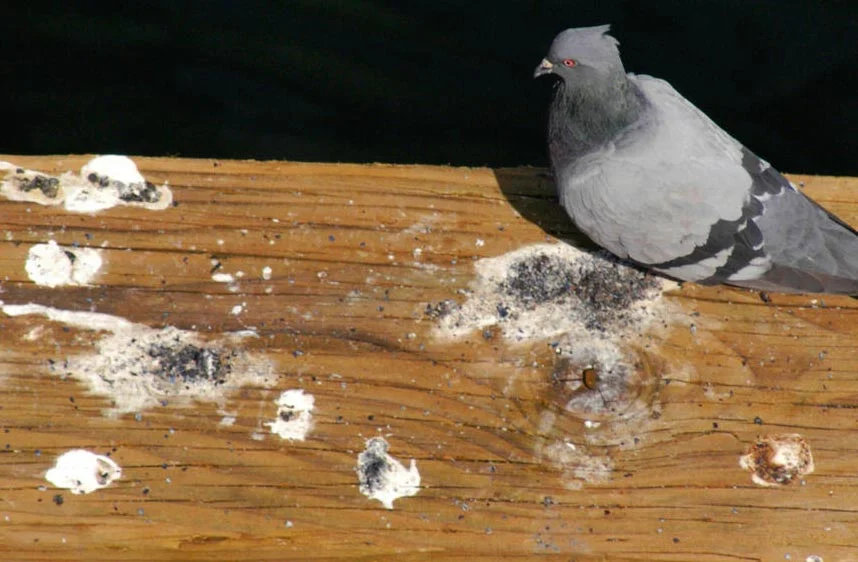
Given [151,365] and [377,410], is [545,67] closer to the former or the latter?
[377,410]

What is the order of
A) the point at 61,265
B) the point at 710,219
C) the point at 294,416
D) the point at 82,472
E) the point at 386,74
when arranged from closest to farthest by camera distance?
1. the point at 82,472
2. the point at 294,416
3. the point at 61,265
4. the point at 710,219
5. the point at 386,74

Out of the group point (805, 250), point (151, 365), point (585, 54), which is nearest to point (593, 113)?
point (585, 54)

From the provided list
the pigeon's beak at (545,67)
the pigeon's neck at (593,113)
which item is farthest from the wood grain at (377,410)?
the pigeon's beak at (545,67)

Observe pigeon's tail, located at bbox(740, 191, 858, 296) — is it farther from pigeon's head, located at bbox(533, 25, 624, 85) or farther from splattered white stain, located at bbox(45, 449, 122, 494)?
splattered white stain, located at bbox(45, 449, 122, 494)

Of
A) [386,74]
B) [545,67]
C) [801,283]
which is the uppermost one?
[386,74]

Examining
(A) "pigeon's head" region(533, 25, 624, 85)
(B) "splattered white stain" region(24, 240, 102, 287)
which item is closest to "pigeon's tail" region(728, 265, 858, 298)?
(A) "pigeon's head" region(533, 25, 624, 85)

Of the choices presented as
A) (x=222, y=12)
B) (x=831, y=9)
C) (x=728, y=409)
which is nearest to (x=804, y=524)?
(x=728, y=409)

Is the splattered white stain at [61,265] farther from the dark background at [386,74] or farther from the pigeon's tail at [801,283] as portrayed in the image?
the pigeon's tail at [801,283]
